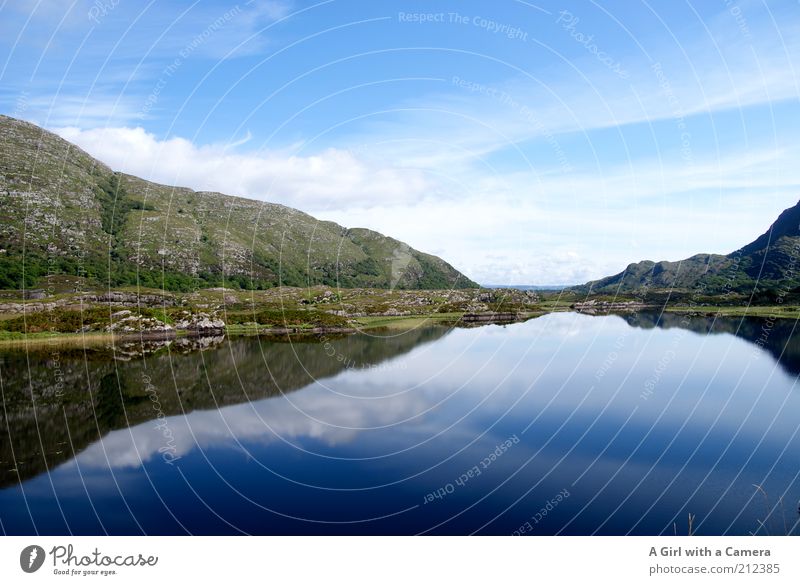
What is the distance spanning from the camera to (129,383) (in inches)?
1384

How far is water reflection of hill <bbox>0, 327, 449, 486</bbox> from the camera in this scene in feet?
76.1

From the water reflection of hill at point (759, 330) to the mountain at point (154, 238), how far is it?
65.4 metres

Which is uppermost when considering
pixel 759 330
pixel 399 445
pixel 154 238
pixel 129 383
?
pixel 154 238

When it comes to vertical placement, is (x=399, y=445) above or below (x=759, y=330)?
below

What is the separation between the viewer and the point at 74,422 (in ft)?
85.0

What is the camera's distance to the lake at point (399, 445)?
49.9 ft
